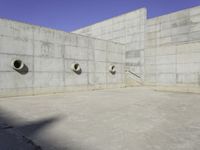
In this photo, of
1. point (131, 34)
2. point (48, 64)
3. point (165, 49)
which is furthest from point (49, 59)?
point (131, 34)

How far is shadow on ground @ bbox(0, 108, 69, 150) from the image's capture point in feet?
6.31

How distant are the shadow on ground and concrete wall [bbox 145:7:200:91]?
7260mm

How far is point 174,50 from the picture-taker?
28.5 ft

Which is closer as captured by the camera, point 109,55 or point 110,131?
point 110,131

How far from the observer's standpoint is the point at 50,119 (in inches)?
122

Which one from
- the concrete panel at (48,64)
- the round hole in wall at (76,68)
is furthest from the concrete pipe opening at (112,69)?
the concrete panel at (48,64)

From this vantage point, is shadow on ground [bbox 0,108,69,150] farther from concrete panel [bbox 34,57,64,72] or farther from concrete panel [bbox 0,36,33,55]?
concrete panel [bbox 34,57,64,72]

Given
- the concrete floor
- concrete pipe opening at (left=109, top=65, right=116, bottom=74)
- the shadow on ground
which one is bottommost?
the concrete floor

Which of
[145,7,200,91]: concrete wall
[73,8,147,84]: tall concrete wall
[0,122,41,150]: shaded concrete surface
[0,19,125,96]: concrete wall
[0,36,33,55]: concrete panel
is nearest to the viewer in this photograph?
[0,122,41,150]: shaded concrete surface

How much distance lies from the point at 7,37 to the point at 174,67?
7.95m

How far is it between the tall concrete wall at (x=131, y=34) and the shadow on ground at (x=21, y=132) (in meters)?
8.64

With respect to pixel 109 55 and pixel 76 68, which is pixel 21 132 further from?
pixel 109 55

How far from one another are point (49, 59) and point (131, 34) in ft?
22.2

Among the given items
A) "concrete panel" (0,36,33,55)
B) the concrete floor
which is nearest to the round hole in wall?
"concrete panel" (0,36,33,55)
